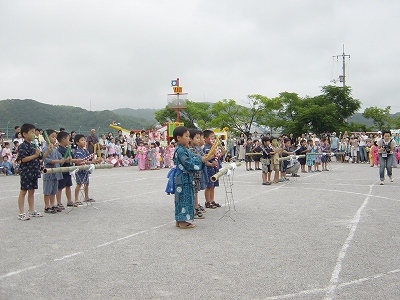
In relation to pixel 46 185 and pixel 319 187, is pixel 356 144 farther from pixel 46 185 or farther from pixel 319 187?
pixel 46 185

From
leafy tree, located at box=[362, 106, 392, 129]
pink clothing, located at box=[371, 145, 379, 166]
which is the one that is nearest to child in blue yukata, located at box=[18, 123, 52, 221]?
pink clothing, located at box=[371, 145, 379, 166]

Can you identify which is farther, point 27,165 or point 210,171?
point 210,171

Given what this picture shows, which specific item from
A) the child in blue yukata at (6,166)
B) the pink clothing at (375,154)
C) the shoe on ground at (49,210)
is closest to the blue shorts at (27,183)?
the shoe on ground at (49,210)

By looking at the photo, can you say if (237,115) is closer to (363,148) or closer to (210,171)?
(363,148)

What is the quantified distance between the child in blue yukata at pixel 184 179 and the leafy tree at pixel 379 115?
67.2 meters

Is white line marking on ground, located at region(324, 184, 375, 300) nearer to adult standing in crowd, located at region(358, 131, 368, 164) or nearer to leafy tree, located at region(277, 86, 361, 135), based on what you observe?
adult standing in crowd, located at region(358, 131, 368, 164)

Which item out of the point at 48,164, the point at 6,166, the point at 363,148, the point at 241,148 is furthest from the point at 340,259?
the point at 241,148

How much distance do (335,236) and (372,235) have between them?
0.62 metres

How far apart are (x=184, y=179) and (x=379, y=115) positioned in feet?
226

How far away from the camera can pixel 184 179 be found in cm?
821

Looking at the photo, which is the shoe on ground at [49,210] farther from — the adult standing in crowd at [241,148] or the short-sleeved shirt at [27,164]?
the adult standing in crowd at [241,148]

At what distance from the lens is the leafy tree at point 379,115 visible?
7000cm

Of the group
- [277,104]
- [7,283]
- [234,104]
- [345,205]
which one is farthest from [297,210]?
[234,104]

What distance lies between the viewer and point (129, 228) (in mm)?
8023
